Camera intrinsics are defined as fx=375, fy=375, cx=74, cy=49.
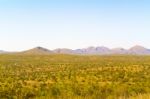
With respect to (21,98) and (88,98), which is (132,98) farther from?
(21,98)

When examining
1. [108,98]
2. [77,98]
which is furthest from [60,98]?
[108,98]

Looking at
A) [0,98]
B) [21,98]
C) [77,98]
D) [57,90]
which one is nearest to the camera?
[77,98]

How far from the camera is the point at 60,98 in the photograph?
13.6m

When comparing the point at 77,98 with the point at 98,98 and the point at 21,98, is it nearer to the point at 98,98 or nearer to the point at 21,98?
the point at 98,98

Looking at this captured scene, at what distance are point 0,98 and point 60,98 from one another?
14.6 feet

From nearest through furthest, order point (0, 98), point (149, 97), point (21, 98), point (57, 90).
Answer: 1. point (149, 97)
2. point (21, 98)
3. point (0, 98)
4. point (57, 90)

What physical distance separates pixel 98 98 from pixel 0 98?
5.48 meters

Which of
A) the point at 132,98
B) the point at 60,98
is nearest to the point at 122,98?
the point at 132,98

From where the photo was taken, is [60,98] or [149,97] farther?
[60,98]

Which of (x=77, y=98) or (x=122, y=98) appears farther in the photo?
(x=77, y=98)

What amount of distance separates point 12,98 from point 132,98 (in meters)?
6.58

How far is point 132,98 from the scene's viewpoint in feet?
39.1

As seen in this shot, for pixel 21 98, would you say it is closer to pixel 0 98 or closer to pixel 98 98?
pixel 0 98

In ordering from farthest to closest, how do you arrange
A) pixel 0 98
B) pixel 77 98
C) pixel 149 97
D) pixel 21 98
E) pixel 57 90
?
pixel 57 90 → pixel 0 98 → pixel 21 98 → pixel 77 98 → pixel 149 97
